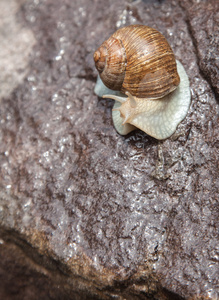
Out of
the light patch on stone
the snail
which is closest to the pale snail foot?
the snail

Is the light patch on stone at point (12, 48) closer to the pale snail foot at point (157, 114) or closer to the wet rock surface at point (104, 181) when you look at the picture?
the wet rock surface at point (104, 181)

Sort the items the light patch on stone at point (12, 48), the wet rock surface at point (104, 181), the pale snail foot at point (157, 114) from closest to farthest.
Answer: the wet rock surface at point (104, 181)
the pale snail foot at point (157, 114)
the light patch on stone at point (12, 48)

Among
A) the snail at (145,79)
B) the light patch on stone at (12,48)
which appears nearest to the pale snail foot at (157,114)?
the snail at (145,79)

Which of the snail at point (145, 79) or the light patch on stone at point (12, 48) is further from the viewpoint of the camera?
the light patch on stone at point (12, 48)

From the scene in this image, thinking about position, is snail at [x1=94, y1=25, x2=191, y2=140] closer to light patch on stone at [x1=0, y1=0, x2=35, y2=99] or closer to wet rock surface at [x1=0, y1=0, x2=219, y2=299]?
wet rock surface at [x1=0, y1=0, x2=219, y2=299]

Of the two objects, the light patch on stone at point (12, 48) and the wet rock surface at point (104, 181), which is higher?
the light patch on stone at point (12, 48)

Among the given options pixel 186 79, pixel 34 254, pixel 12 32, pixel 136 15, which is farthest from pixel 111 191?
pixel 12 32

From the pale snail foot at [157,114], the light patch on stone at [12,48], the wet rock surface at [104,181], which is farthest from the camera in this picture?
the light patch on stone at [12,48]
